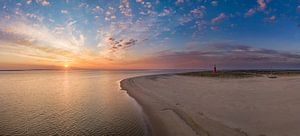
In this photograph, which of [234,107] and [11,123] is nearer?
[11,123]

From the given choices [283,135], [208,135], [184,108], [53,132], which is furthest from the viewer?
[184,108]

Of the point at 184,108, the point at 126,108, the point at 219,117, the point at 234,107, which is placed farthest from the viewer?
the point at 126,108

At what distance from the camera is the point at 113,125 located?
35.5ft

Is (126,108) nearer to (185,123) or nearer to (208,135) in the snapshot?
(185,123)

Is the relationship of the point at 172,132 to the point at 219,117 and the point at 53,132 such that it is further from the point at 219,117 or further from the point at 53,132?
the point at 53,132

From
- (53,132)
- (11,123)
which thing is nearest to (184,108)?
(53,132)

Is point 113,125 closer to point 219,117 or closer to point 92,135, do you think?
point 92,135

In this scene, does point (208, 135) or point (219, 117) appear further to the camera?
point (219, 117)

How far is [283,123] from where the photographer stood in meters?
8.90

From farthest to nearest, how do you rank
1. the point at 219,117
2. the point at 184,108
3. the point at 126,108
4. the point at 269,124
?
the point at 126,108, the point at 184,108, the point at 219,117, the point at 269,124

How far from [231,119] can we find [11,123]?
13350mm

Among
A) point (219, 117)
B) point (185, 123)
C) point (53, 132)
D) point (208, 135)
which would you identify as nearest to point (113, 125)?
point (53, 132)

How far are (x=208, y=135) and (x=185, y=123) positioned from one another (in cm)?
211

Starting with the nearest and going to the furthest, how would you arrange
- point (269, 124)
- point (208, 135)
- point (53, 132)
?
point (208, 135) < point (269, 124) < point (53, 132)
